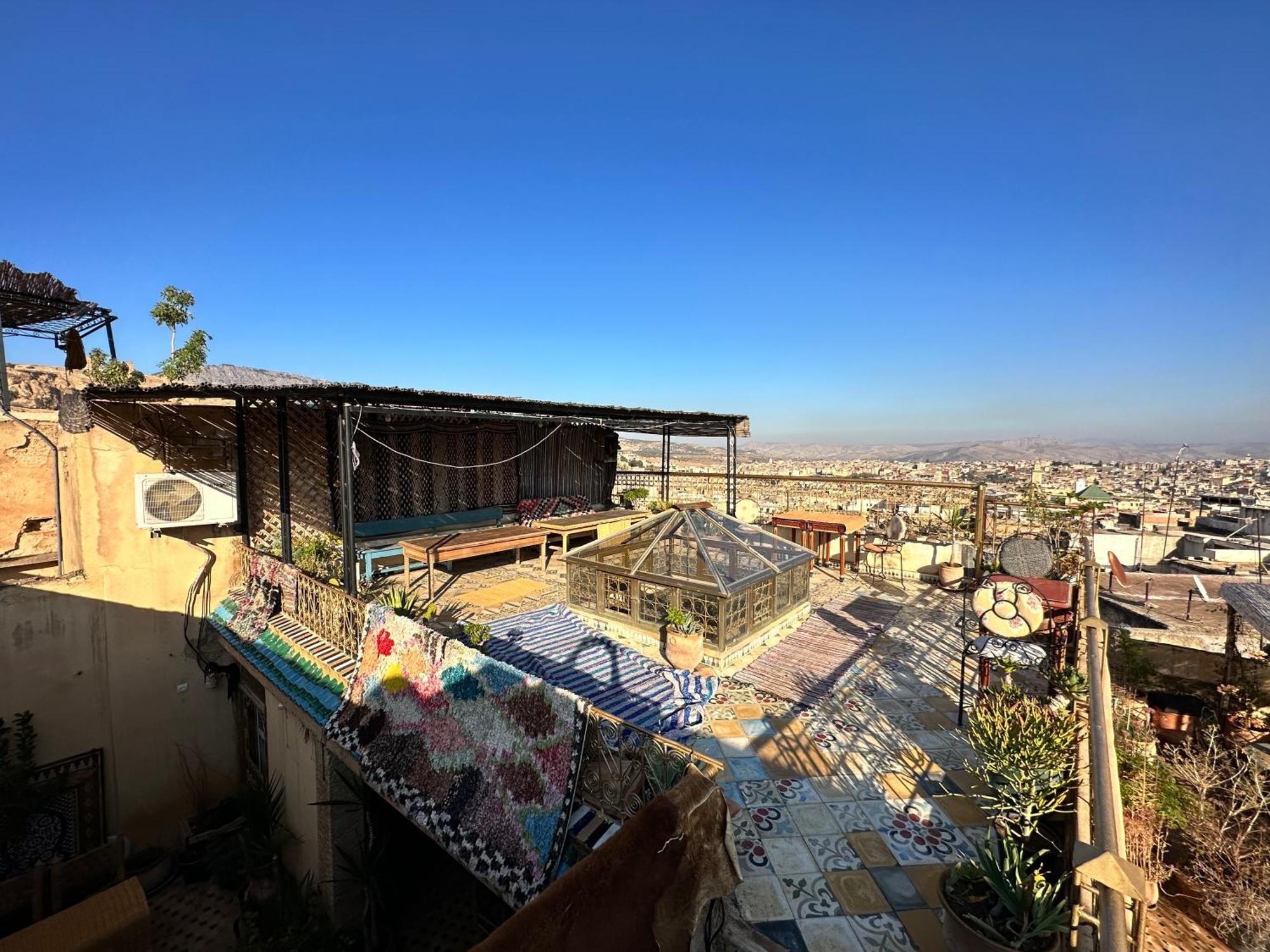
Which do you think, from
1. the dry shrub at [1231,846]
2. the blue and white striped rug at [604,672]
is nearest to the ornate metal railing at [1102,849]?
the dry shrub at [1231,846]

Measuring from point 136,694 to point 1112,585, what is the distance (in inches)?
513

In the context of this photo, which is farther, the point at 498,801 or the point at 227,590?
the point at 227,590

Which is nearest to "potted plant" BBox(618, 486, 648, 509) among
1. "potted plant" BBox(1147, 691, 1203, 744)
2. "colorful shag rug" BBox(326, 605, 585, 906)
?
"colorful shag rug" BBox(326, 605, 585, 906)

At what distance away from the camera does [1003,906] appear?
2631 mm

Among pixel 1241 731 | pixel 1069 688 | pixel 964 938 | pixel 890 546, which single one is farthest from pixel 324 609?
pixel 890 546

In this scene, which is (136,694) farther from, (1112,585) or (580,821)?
(1112,585)

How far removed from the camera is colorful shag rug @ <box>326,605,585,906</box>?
3213 millimetres

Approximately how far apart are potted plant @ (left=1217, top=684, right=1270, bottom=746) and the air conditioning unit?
10.6 meters

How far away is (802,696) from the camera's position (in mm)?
5484

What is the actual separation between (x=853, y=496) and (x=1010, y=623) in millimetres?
10840

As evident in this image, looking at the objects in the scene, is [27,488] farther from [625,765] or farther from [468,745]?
[625,765]

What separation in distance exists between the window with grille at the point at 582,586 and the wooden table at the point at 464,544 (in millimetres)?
1723

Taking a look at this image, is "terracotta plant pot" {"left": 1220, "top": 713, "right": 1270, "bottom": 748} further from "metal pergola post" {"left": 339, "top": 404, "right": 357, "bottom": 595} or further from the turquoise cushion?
the turquoise cushion

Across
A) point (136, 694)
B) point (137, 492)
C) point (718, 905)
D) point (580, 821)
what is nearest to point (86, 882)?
point (136, 694)
